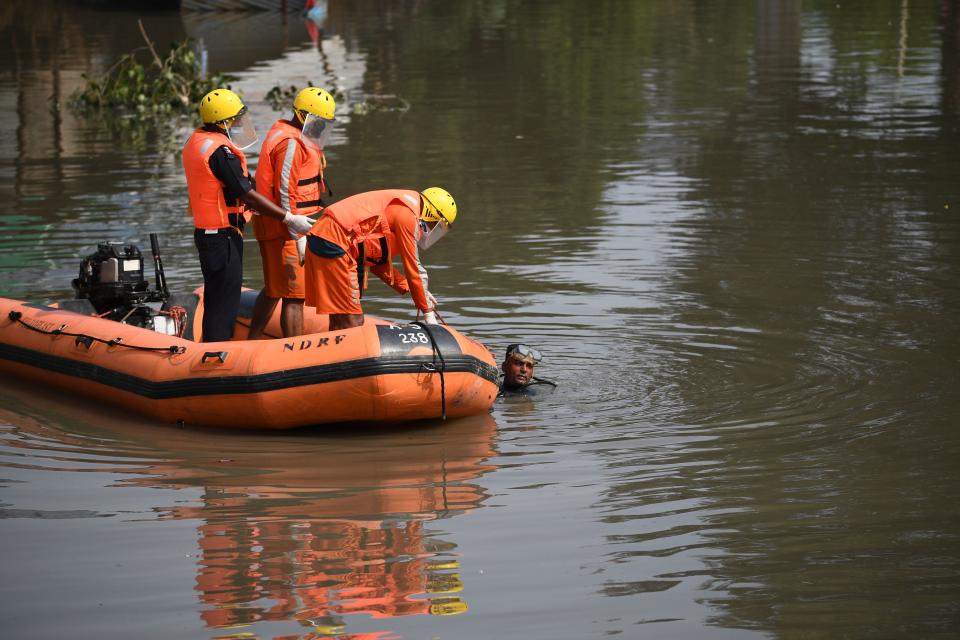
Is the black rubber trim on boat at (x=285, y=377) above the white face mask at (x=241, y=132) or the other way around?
the other way around

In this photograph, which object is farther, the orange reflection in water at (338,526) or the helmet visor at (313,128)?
the helmet visor at (313,128)

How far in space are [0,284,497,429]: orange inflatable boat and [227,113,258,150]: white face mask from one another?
4.00ft

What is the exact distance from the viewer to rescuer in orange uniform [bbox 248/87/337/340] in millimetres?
8227

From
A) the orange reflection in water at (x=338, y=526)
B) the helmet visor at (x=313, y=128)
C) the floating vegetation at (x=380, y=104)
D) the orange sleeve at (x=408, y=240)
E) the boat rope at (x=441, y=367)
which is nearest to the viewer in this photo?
the orange reflection in water at (x=338, y=526)

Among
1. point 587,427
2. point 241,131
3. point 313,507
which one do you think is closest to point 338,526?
point 313,507

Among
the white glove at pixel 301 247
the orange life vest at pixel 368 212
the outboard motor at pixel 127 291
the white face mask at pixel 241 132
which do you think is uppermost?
the white face mask at pixel 241 132

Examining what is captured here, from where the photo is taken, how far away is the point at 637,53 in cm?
2536

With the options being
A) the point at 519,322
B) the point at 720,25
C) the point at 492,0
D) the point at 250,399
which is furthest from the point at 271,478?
the point at 492,0

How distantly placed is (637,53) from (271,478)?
19.7 m

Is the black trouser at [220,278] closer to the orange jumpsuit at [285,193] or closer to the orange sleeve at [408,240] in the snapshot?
Result: the orange jumpsuit at [285,193]

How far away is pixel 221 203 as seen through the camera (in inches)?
320

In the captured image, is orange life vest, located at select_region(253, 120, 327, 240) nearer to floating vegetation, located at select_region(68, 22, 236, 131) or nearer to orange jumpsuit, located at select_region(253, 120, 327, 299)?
orange jumpsuit, located at select_region(253, 120, 327, 299)

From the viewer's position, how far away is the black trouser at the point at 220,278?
320 inches

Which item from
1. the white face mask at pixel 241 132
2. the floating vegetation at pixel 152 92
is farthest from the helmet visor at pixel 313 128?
the floating vegetation at pixel 152 92
